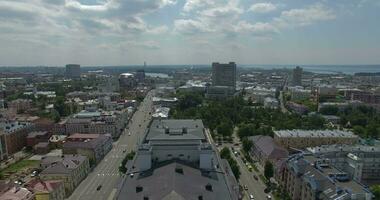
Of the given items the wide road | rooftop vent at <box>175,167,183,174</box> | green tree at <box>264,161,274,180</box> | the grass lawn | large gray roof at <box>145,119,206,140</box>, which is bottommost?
the wide road

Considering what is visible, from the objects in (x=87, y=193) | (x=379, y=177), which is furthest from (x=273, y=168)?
(x=87, y=193)

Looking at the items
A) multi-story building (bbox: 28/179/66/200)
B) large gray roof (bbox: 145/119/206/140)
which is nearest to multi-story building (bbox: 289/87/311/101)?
large gray roof (bbox: 145/119/206/140)

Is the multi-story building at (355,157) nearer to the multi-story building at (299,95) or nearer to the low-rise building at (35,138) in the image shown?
the low-rise building at (35,138)

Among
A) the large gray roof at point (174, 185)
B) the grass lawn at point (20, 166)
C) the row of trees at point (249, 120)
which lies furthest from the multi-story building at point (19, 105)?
the large gray roof at point (174, 185)

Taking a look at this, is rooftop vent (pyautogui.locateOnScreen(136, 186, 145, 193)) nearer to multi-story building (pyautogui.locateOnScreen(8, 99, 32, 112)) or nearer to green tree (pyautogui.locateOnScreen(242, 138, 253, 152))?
green tree (pyautogui.locateOnScreen(242, 138, 253, 152))

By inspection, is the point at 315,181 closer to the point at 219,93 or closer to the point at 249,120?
the point at 249,120

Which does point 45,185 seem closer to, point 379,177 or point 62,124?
point 62,124

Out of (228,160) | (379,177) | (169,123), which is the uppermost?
(169,123)
